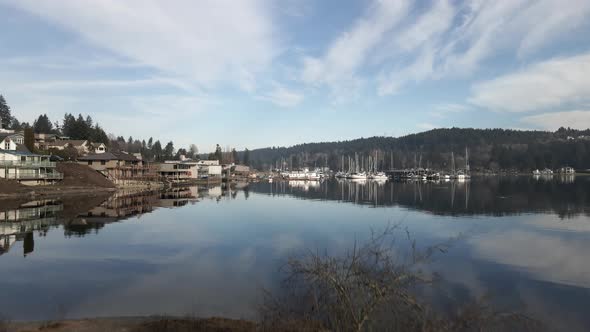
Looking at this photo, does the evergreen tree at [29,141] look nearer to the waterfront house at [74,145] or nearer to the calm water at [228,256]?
the waterfront house at [74,145]

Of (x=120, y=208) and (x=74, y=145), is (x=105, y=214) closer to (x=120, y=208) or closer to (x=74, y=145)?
(x=120, y=208)

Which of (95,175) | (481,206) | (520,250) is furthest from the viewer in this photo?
(95,175)

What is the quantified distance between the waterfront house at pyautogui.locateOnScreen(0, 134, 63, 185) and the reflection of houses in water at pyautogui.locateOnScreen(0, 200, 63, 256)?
46.0 feet

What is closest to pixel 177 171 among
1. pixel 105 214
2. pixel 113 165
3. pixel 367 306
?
pixel 113 165

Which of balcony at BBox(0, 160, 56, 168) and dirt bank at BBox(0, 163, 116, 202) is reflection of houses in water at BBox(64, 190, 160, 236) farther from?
→ balcony at BBox(0, 160, 56, 168)

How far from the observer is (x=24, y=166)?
60.6m

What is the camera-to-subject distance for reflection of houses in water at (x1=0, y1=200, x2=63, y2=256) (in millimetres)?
27891

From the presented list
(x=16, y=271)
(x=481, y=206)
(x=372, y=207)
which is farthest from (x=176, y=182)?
(x=16, y=271)

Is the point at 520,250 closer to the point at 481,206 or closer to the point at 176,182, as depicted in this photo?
the point at 481,206

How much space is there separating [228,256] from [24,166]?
51.8 meters

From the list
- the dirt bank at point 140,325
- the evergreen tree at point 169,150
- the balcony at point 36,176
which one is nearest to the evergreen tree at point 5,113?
the evergreen tree at point 169,150

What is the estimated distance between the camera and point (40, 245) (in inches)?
1059

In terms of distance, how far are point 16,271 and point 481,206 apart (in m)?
47.9

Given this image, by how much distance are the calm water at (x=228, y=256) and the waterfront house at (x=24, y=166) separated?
52.4ft
